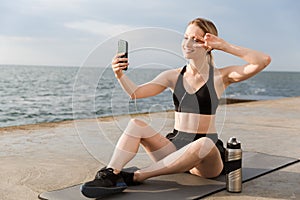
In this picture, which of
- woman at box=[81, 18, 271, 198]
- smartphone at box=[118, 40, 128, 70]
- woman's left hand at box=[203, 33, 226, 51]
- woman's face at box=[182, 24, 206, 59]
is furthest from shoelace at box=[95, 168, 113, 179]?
woman's left hand at box=[203, 33, 226, 51]

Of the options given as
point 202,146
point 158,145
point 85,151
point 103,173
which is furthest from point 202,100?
point 85,151

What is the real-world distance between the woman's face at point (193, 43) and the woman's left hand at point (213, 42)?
0.05m

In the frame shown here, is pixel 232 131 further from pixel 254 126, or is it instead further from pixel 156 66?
pixel 156 66

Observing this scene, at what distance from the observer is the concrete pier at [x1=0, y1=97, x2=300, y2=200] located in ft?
8.38

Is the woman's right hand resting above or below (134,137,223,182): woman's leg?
above

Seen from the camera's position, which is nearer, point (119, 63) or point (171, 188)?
point (119, 63)

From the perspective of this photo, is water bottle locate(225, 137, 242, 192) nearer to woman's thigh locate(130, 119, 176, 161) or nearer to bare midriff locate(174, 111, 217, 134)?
bare midriff locate(174, 111, 217, 134)

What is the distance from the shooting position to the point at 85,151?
12.3ft

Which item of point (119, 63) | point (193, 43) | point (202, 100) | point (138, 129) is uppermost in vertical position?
point (193, 43)

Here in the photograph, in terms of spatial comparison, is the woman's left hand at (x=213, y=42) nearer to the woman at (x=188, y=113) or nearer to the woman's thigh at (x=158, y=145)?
the woman at (x=188, y=113)

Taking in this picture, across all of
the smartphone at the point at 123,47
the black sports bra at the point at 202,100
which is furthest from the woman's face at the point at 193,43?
the smartphone at the point at 123,47

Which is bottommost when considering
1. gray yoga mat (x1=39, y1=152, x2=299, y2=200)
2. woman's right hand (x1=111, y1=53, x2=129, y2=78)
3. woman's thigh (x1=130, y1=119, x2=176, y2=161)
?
gray yoga mat (x1=39, y1=152, x2=299, y2=200)

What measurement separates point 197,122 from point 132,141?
15.9 inches

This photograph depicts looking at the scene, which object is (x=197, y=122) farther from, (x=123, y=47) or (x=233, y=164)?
(x=123, y=47)
